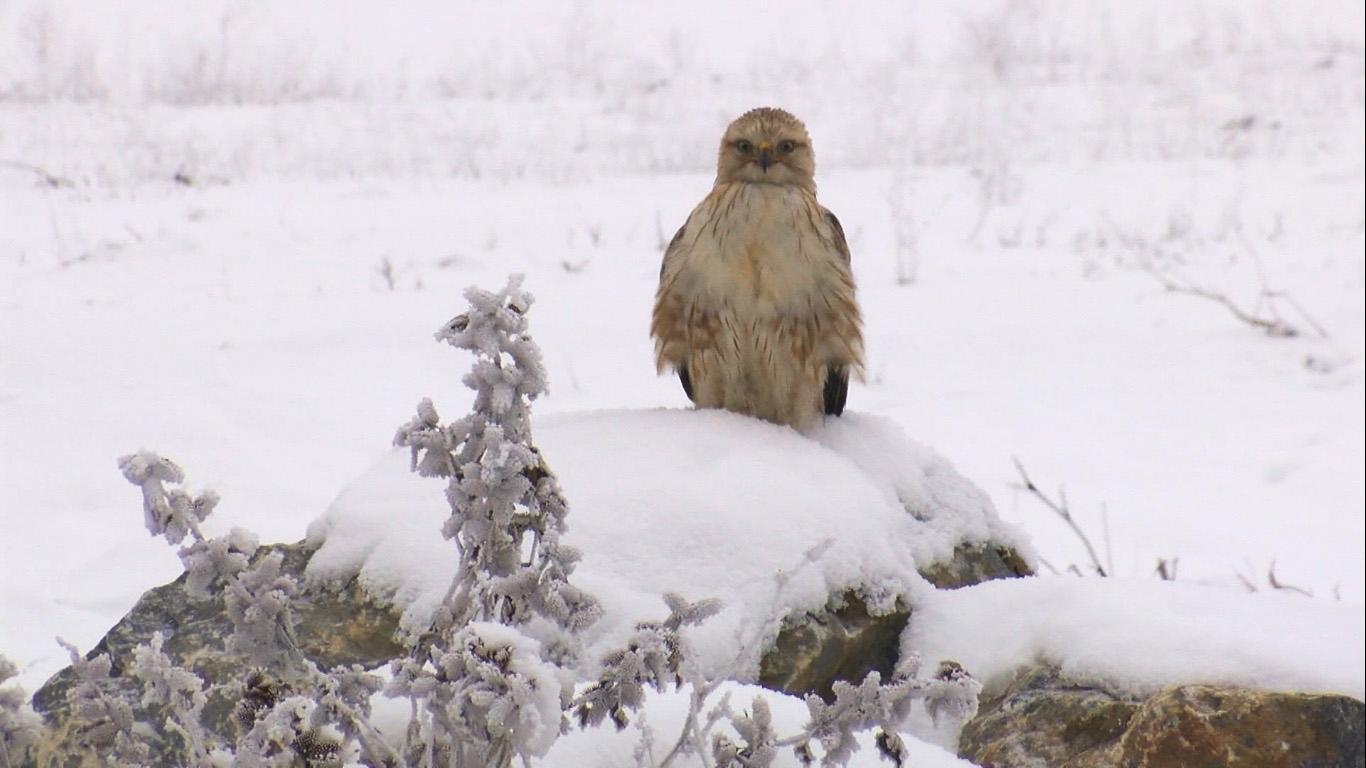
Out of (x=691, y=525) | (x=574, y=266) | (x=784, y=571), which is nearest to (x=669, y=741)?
(x=784, y=571)

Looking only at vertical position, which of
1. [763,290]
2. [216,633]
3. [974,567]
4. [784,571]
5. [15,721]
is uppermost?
[763,290]

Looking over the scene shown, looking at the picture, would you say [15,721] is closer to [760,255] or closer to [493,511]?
[493,511]

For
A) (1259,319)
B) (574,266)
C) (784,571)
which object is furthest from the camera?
(574,266)

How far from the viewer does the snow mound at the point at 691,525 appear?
253 cm

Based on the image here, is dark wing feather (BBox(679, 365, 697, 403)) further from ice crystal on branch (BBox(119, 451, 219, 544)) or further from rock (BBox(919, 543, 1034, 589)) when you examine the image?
ice crystal on branch (BBox(119, 451, 219, 544))

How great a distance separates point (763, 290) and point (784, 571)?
1.07 meters

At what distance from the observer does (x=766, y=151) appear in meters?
3.51

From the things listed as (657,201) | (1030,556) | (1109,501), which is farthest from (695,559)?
(657,201)

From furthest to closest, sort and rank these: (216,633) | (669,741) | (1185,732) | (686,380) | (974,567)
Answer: (686,380)
(974,567)
(216,633)
(1185,732)
(669,741)

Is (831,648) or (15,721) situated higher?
(15,721)

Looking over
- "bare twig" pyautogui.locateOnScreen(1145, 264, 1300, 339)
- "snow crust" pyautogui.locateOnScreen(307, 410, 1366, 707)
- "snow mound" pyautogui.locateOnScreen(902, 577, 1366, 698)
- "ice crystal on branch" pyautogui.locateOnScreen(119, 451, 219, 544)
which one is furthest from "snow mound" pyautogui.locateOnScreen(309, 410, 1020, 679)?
"bare twig" pyautogui.locateOnScreen(1145, 264, 1300, 339)

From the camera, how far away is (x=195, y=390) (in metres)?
4.61

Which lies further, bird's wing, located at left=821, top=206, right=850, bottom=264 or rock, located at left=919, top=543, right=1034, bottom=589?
bird's wing, located at left=821, top=206, right=850, bottom=264

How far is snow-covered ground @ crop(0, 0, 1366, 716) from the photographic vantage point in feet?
14.1
